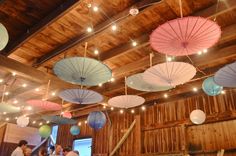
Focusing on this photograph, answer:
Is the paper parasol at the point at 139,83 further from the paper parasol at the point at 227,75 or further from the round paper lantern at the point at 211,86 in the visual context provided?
the paper parasol at the point at 227,75

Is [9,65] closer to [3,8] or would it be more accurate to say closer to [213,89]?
[3,8]

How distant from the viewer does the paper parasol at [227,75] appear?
10.4 feet

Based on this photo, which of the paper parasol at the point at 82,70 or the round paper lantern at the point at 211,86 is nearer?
the paper parasol at the point at 82,70

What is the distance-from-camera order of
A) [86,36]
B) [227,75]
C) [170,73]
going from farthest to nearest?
[86,36]
[170,73]
[227,75]

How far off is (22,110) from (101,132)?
3.23m

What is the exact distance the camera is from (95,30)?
3.96 metres

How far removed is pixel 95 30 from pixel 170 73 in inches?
58.0

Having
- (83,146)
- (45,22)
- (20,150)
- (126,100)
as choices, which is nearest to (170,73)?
(126,100)

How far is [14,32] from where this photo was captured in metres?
4.30

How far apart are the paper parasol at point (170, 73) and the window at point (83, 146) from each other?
616cm

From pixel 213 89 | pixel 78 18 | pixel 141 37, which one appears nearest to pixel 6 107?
pixel 78 18

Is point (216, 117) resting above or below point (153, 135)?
above

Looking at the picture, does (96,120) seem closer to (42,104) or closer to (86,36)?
(42,104)

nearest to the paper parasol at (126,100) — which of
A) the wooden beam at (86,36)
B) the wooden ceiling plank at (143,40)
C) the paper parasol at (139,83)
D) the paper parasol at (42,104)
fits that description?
the paper parasol at (139,83)
